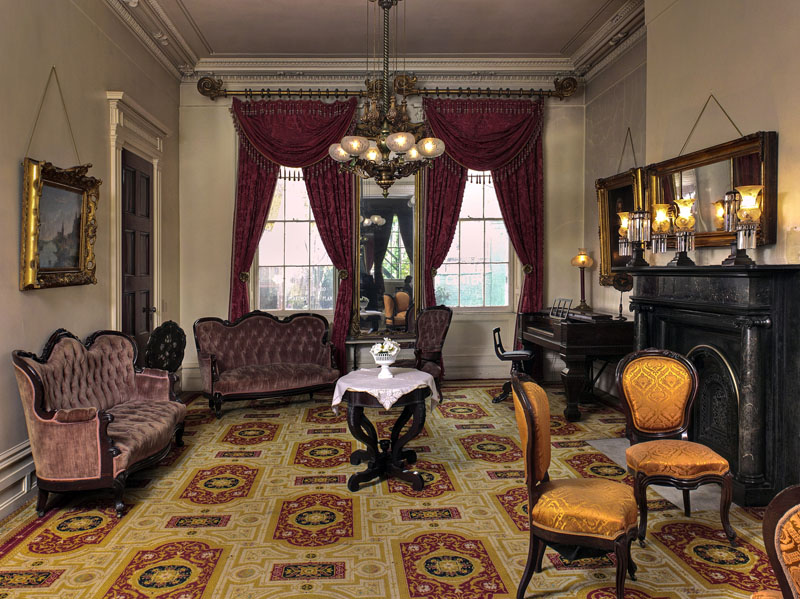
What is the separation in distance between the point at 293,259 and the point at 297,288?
38cm

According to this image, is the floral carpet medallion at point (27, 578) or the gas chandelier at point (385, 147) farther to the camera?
the gas chandelier at point (385, 147)

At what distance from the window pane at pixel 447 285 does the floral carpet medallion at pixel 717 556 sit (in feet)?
15.5

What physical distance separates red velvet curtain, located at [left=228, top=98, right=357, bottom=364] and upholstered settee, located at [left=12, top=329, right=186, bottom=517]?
269cm

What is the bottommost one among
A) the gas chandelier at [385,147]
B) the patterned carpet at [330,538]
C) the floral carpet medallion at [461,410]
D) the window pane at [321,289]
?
the patterned carpet at [330,538]

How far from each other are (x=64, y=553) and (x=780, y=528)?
3.31 m

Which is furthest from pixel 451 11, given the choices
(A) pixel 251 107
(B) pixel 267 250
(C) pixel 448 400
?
(C) pixel 448 400

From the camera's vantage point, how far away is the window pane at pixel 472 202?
26.2 ft

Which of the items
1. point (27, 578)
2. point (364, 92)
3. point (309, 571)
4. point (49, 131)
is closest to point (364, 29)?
point (364, 92)

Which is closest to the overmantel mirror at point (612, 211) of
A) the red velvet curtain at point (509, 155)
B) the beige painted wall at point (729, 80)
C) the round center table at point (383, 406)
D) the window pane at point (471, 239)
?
the red velvet curtain at point (509, 155)

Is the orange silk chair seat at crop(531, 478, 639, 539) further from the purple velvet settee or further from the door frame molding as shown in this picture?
the door frame molding

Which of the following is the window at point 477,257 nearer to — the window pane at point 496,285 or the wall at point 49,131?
the window pane at point 496,285

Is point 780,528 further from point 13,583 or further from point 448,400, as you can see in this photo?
point 448,400

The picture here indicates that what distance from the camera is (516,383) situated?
113 inches

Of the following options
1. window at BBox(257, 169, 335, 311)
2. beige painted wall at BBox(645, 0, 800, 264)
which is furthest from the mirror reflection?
beige painted wall at BBox(645, 0, 800, 264)
